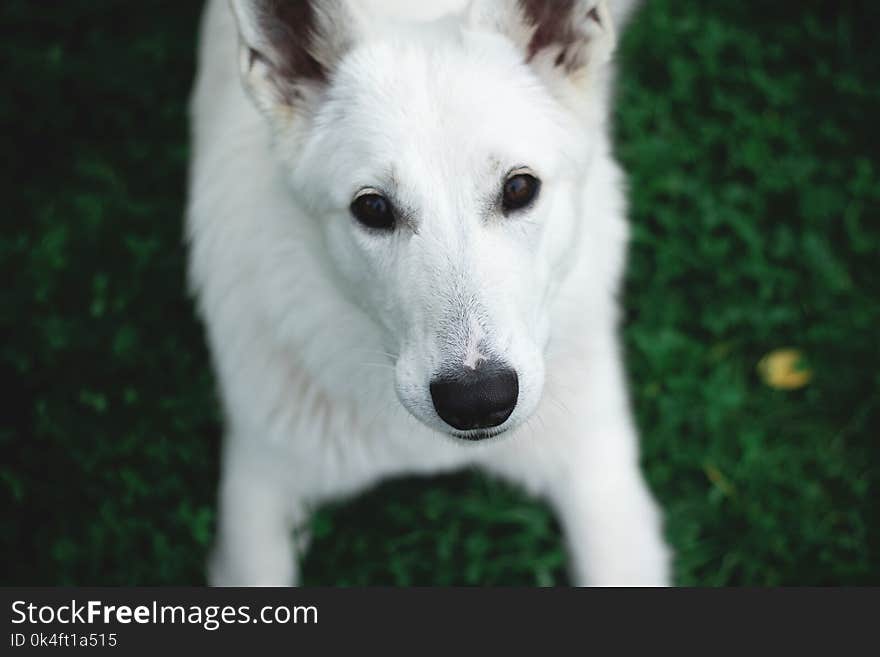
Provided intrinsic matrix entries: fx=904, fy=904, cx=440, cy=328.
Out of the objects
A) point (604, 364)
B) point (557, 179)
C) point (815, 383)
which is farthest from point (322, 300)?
point (815, 383)

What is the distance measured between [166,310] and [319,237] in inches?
59.2

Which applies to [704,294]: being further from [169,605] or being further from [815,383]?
[169,605]

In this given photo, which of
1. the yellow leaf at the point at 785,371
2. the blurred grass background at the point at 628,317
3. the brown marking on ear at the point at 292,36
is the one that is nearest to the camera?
the brown marking on ear at the point at 292,36

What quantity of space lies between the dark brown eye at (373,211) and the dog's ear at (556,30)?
2.03 ft

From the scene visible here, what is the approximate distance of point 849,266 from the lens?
4223mm

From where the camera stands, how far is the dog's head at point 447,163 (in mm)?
2461

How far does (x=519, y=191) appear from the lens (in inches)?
101

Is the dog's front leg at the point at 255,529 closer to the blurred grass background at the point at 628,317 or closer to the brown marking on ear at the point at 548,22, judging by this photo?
the blurred grass background at the point at 628,317

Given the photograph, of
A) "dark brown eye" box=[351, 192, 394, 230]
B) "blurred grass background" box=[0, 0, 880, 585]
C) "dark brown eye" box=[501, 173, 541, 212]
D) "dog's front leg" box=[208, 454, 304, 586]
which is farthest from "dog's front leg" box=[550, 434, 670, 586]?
"dark brown eye" box=[351, 192, 394, 230]

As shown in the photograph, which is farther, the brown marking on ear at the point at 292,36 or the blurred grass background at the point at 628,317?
the blurred grass background at the point at 628,317

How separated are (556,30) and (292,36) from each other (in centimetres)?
80

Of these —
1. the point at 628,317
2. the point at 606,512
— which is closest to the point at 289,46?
the point at 606,512

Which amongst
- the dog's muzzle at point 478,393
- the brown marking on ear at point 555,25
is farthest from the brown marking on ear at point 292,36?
the dog's muzzle at point 478,393

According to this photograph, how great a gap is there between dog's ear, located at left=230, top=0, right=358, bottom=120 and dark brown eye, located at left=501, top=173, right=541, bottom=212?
2.23 ft
